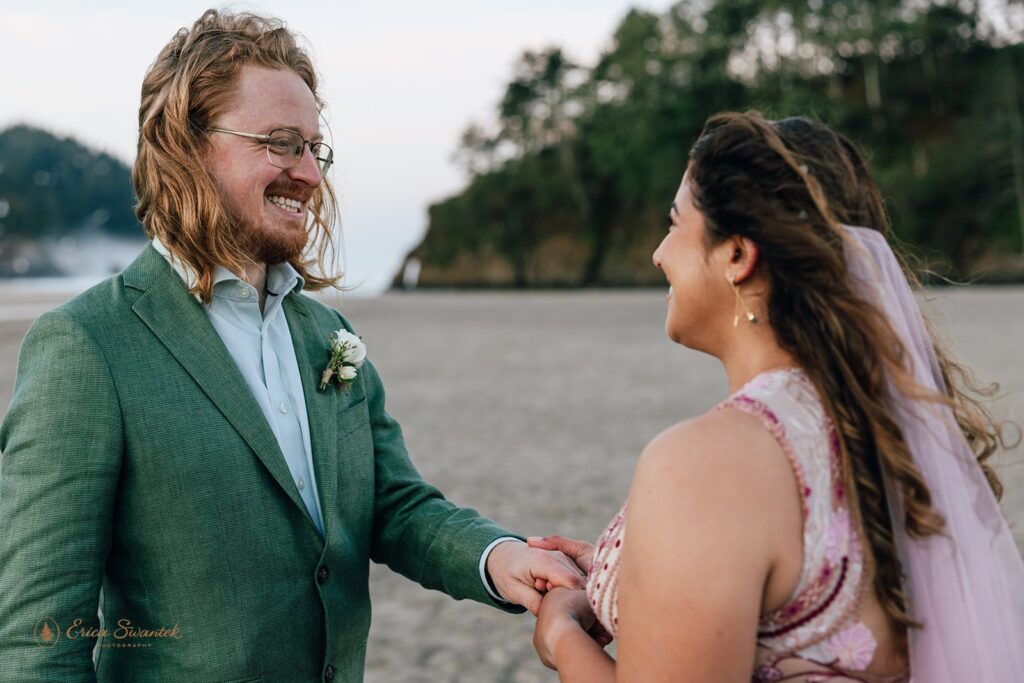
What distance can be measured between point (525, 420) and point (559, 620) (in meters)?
10.9

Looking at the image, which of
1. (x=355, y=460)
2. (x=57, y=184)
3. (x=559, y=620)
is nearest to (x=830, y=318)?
(x=559, y=620)

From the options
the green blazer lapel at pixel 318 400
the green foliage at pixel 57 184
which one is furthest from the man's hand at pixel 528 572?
the green foliage at pixel 57 184

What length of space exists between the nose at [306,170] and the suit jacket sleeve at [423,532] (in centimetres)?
68

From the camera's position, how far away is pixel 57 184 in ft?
565

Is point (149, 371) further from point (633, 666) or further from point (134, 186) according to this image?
point (633, 666)

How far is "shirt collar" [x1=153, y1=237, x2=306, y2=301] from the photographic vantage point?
8.89 ft

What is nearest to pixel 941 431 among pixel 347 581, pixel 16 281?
pixel 347 581

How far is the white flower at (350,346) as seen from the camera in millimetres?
3023

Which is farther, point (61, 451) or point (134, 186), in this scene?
point (134, 186)

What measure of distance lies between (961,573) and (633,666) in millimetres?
Result: 743

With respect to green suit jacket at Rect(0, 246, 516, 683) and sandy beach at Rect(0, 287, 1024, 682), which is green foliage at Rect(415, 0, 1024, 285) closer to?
sandy beach at Rect(0, 287, 1024, 682)

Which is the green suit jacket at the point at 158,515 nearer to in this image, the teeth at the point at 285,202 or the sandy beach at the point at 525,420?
the teeth at the point at 285,202

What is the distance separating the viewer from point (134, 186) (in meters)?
2.79

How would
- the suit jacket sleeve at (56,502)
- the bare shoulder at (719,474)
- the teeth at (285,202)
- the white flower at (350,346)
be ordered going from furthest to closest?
the white flower at (350,346) → the teeth at (285,202) → the suit jacket sleeve at (56,502) → the bare shoulder at (719,474)
